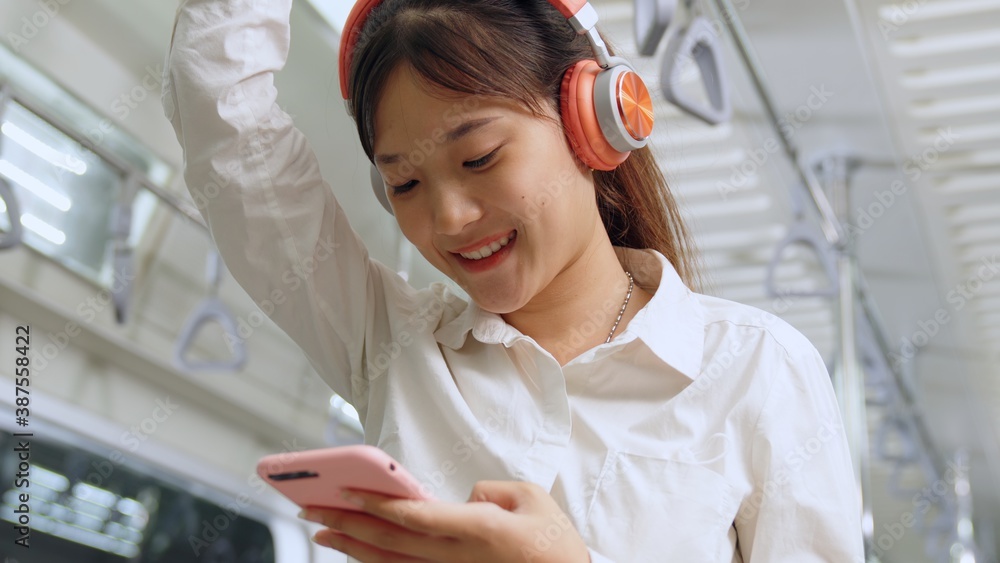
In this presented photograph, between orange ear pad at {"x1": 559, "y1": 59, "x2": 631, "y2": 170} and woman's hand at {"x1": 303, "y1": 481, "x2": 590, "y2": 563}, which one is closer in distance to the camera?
woman's hand at {"x1": 303, "y1": 481, "x2": 590, "y2": 563}

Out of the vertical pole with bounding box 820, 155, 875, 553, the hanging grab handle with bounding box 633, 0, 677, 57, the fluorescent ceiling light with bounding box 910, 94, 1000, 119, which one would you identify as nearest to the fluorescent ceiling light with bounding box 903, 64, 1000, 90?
the fluorescent ceiling light with bounding box 910, 94, 1000, 119

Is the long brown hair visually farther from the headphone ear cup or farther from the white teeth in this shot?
the white teeth

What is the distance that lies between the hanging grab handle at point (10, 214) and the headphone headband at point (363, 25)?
49.2 inches

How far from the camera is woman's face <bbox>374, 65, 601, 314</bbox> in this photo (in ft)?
3.77

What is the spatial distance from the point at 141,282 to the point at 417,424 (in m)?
2.96

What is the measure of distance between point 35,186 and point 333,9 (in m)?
1.38

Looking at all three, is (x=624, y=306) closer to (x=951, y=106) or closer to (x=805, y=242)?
(x=805, y=242)

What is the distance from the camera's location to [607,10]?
9.80 feet

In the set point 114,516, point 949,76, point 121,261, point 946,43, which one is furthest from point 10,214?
point 949,76

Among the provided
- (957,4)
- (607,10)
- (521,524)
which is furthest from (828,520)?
(957,4)

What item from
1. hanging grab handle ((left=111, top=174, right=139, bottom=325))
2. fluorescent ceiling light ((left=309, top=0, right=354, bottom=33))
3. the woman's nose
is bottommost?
hanging grab handle ((left=111, top=174, right=139, bottom=325))

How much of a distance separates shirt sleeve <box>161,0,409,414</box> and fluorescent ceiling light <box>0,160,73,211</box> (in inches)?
90.1

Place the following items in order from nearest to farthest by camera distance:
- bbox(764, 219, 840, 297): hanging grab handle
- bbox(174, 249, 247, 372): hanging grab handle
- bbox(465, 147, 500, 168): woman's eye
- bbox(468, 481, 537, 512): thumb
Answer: bbox(468, 481, 537, 512): thumb → bbox(465, 147, 500, 168): woman's eye → bbox(174, 249, 247, 372): hanging grab handle → bbox(764, 219, 840, 297): hanging grab handle

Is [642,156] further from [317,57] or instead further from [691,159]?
[691,159]
